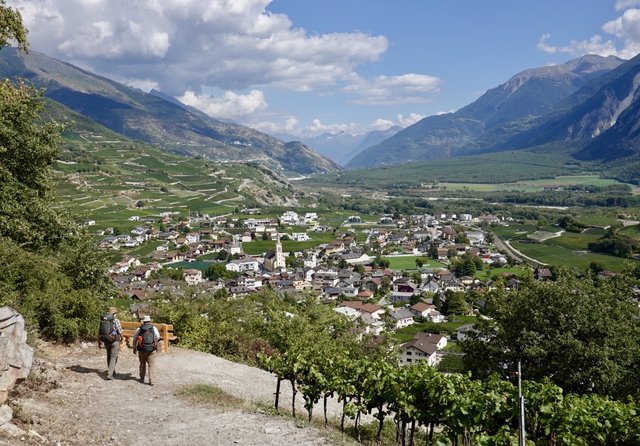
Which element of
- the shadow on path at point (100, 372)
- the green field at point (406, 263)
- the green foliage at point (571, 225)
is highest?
the shadow on path at point (100, 372)

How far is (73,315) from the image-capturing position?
1353cm

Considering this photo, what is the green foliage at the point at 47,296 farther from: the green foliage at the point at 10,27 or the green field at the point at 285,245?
the green field at the point at 285,245

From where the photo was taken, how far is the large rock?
760 centimetres

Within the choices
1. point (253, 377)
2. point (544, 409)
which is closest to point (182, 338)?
point (253, 377)

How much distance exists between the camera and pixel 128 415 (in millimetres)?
8914

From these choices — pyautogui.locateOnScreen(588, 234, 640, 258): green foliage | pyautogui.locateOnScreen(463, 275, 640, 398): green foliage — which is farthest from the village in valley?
pyautogui.locateOnScreen(463, 275, 640, 398): green foliage

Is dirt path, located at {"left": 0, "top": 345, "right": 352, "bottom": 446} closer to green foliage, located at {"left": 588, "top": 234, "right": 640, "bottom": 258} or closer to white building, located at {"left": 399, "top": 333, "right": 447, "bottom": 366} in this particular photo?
white building, located at {"left": 399, "top": 333, "right": 447, "bottom": 366}

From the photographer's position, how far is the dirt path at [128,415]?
7.84 m

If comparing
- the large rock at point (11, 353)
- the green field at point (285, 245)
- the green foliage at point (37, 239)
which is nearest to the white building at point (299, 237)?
the green field at point (285, 245)

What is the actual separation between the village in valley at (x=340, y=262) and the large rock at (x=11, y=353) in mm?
34605

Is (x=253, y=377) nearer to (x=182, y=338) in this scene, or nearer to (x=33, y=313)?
(x=182, y=338)

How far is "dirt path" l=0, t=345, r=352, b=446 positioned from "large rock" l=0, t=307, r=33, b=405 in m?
0.43

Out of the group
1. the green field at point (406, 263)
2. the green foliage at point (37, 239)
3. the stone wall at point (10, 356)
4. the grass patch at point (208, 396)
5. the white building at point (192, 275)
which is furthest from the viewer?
the green field at point (406, 263)

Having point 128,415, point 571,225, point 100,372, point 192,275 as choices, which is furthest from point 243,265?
point 128,415
